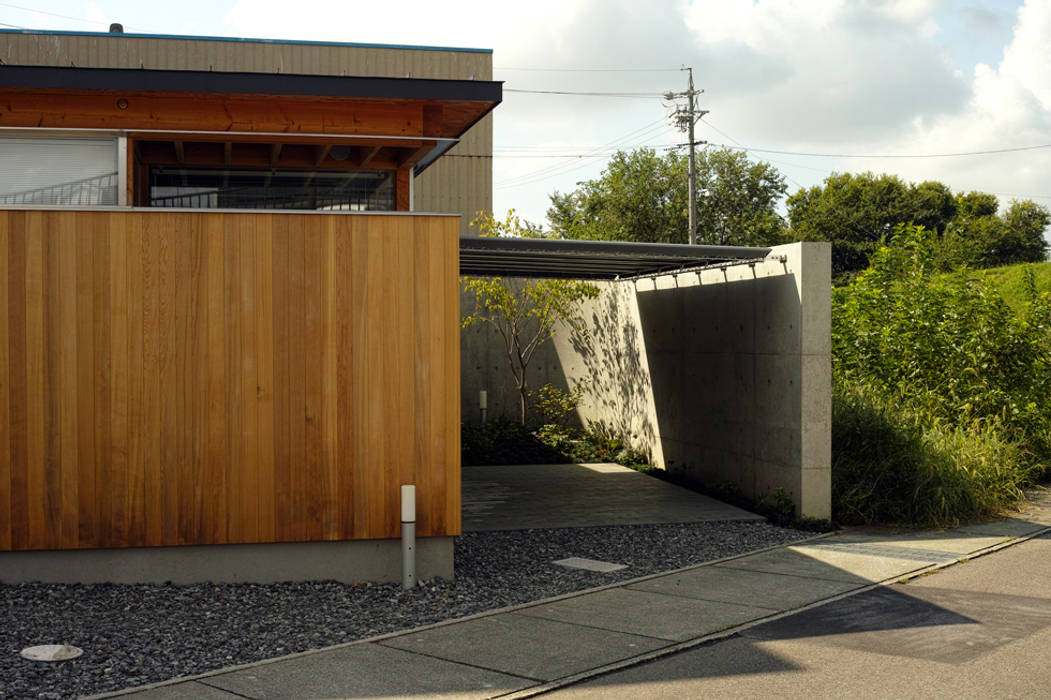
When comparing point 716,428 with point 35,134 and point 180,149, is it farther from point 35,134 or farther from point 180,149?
point 35,134

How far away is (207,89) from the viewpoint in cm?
804

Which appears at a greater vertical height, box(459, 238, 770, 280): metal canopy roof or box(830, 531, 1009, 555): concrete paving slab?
box(459, 238, 770, 280): metal canopy roof

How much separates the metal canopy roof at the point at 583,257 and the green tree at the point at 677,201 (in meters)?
29.4

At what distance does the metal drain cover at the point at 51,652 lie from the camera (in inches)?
234

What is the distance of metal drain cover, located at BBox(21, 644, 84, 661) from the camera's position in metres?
5.95

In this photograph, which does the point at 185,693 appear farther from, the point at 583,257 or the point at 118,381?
the point at 583,257

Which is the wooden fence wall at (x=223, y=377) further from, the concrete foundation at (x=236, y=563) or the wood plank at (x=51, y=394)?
the concrete foundation at (x=236, y=563)

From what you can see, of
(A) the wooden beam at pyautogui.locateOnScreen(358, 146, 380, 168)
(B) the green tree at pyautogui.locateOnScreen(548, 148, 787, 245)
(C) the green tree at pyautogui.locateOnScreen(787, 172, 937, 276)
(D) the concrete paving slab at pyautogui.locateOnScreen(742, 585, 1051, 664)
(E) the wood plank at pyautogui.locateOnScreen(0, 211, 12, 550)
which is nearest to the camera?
(D) the concrete paving slab at pyautogui.locateOnScreen(742, 585, 1051, 664)

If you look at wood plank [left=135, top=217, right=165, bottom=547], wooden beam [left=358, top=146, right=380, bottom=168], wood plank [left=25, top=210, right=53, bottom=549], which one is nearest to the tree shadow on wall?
wooden beam [left=358, top=146, right=380, bottom=168]

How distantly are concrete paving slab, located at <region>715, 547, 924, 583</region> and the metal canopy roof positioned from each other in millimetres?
3236

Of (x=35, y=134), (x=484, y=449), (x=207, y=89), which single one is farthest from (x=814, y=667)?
(x=484, y=449)

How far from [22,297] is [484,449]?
10213 millimetres

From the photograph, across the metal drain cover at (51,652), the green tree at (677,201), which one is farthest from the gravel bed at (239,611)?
the green tree at (677,201)

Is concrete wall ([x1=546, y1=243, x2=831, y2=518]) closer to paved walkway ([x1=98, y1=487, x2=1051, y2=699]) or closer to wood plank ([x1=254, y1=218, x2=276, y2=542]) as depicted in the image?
paved walkway ([x1=98, y1=487, x2=1051, y2=699])
